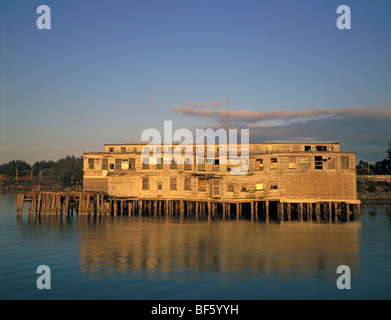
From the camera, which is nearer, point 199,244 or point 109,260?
point 109,260

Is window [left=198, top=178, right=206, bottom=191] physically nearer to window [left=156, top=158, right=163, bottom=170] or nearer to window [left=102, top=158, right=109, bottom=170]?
window [left=156, top=158, right=163, bottom=170]

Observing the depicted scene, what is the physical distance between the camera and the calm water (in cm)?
2247

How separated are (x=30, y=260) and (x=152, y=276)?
11286mm

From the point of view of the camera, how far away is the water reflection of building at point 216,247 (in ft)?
89.8

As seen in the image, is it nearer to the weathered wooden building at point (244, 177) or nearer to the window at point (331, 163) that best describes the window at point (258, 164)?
the weathered wooden building at point (244, 177)

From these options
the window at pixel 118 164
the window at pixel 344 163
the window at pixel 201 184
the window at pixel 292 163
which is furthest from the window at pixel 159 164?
the window at pixel 344 163

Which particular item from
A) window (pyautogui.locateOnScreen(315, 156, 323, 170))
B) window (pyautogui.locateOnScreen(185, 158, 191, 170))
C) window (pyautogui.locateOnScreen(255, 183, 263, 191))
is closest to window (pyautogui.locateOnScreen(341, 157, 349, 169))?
window (pyautogui.locateOnScreen(315, 156, 323, 170))

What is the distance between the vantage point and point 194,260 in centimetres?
2934

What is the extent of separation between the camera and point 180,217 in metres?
56.7

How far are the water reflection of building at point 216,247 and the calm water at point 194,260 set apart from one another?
8 cm

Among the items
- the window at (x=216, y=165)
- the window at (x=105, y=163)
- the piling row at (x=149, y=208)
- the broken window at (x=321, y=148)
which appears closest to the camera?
the piling row at (x=149, y=208)

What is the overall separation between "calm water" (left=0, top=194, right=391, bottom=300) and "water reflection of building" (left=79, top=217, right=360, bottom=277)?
0.08 meters
